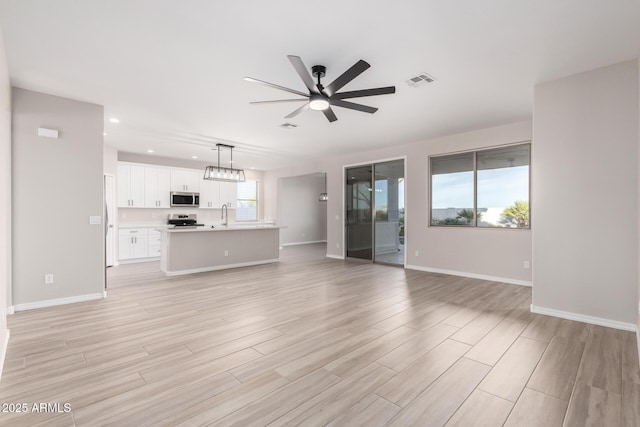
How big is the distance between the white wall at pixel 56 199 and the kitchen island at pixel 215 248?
158cm

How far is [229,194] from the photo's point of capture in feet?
30.3

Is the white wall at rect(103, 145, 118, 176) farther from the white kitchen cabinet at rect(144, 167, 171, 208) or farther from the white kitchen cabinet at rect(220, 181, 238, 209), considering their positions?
the white kitchen cabinet at rect(220, 181, 238, 209)

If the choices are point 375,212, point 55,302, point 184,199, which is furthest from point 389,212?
point 55,302

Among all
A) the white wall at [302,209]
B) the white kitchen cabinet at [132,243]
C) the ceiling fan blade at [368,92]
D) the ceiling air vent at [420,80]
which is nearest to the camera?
the ceiling fan blade at [368,92]

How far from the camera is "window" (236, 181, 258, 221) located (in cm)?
1005

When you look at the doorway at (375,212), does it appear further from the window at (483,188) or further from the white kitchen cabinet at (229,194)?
the white kitchen cabinet at (229,194)

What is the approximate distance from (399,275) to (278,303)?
2770 mm

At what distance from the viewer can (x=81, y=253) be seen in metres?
4.09

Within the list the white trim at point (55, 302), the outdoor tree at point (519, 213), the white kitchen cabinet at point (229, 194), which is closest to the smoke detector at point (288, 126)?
the white trim at point (55, 302)

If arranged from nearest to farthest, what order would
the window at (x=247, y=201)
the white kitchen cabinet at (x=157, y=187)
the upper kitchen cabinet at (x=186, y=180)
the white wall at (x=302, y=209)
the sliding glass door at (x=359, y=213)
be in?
the sliding glass door at (x=359, y=213) < the white kitchen cabinet at (x=157, y=187) < the upper kitchen cabinet at (x=186, y=180) < the window at (x=247, y=201) < the white wall at (x=302, y=209)

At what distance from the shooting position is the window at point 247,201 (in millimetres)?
10046

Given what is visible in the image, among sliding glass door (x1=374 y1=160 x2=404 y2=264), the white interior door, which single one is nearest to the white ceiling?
sliding glass door (x1=374 y1=160 x2=404 y2=264)

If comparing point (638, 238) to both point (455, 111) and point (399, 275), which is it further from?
point (399, 275)

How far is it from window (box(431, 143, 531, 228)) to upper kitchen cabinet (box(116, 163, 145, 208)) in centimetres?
690
